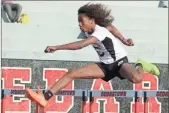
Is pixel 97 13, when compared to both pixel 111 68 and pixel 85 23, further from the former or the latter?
pixel 111 68

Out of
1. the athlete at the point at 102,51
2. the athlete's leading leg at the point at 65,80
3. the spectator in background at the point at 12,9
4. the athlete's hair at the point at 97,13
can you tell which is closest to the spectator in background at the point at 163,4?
the spectator in background at the point at 12,9

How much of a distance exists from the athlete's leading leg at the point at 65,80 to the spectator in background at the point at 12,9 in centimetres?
520

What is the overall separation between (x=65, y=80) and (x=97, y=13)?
874 millimetres

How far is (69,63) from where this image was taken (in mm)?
9680

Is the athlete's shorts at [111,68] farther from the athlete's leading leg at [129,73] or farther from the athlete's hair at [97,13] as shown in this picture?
the athlete's hair at [97,13]

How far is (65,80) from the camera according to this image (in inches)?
257


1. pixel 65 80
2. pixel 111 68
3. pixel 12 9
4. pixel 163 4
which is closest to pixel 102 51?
pixel 111 68

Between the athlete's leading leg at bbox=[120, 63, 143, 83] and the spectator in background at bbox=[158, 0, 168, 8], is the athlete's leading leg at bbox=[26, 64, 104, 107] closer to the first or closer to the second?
the athlete's leading leg at bbox=[120, 63, 143, 83]

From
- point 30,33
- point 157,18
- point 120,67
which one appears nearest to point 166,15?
point 157,18

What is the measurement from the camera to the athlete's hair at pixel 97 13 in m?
6.84

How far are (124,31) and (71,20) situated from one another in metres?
1.13

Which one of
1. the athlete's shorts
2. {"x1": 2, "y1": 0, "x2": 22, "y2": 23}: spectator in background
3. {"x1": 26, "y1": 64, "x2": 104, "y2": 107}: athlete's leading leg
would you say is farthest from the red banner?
{"x1": 26, "y1": 64, "x2": 104, "y2": 107}: athlete's leading leg

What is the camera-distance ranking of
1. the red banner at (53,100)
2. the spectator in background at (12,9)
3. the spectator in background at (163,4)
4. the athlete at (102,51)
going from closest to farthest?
the athlete at (102,51) → the red banner at (53,100) → the spectator in background at (12,9) → the spectator in background at (163,4)

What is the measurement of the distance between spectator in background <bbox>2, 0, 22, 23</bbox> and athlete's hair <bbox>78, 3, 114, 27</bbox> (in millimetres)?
4898
